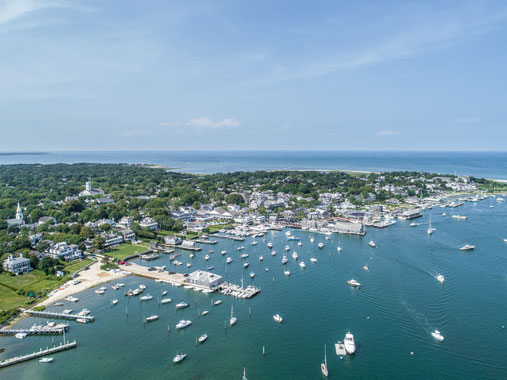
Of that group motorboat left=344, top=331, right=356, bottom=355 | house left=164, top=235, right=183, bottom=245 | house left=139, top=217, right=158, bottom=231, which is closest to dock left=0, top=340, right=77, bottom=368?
motorboat left=344, top=331, right=356, bottom=355

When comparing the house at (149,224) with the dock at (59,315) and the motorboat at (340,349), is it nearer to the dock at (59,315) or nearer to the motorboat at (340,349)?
the dock at (59,315)

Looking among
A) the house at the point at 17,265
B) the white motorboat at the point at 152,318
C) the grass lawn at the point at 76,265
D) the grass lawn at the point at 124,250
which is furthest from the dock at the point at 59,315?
the grass lawn at the point at 124,250

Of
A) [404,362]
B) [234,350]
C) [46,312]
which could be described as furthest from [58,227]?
[404,362]

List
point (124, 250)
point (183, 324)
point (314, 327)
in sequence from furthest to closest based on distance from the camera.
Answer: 1. point (124, 250)
2. point (183, 324)
3. point (314, 327)

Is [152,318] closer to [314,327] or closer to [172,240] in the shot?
[314,327]

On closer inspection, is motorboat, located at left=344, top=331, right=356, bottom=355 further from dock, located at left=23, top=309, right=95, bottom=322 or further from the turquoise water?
dock, located at left=23, top=309, right=95, bottom=322

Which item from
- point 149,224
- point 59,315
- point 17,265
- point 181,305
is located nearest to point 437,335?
point 181,305
